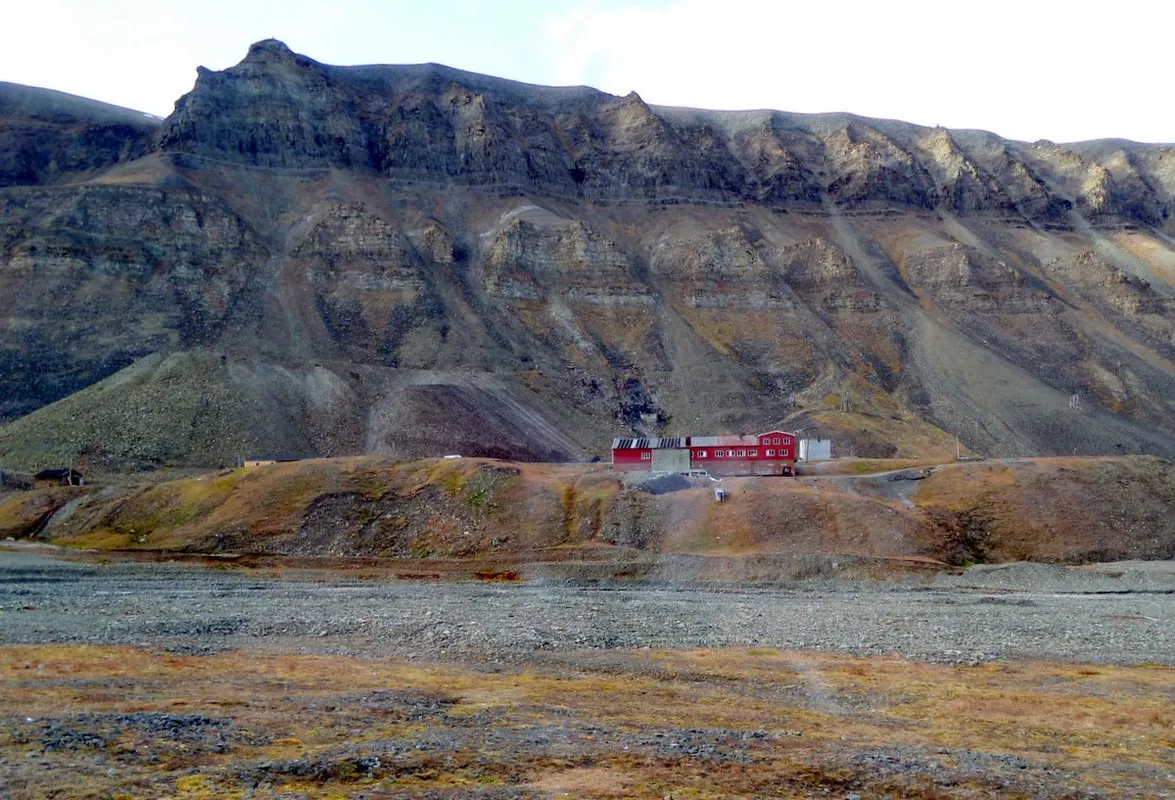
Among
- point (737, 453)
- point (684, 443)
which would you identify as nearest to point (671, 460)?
point (684, 443)

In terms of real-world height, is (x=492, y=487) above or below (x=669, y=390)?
below

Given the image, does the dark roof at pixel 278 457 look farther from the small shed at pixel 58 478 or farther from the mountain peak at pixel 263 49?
the mountain peak at pixel 263 49

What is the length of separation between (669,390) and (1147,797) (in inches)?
3493

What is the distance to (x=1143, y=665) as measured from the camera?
2838 cm

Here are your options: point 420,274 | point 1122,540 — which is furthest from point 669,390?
point 1122,540

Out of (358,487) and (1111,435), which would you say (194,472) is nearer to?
(358,487)

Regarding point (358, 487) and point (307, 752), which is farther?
point (358, 487)

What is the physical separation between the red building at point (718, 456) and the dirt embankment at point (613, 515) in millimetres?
7428

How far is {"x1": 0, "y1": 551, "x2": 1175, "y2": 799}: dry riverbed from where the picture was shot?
1472 cm

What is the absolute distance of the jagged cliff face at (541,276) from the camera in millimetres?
86125

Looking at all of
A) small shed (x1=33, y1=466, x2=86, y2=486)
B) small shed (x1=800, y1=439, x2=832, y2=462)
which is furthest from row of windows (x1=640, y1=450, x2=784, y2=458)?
small shed (x1=33, y1=466, x2=86, y2=486)

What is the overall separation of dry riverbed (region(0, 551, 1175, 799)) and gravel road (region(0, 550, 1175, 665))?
0.70 feet

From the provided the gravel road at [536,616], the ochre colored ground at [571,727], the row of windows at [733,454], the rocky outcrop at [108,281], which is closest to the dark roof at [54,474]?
the rocky outcrop at [108,281]

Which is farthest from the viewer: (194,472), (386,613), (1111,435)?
(1111,435)
